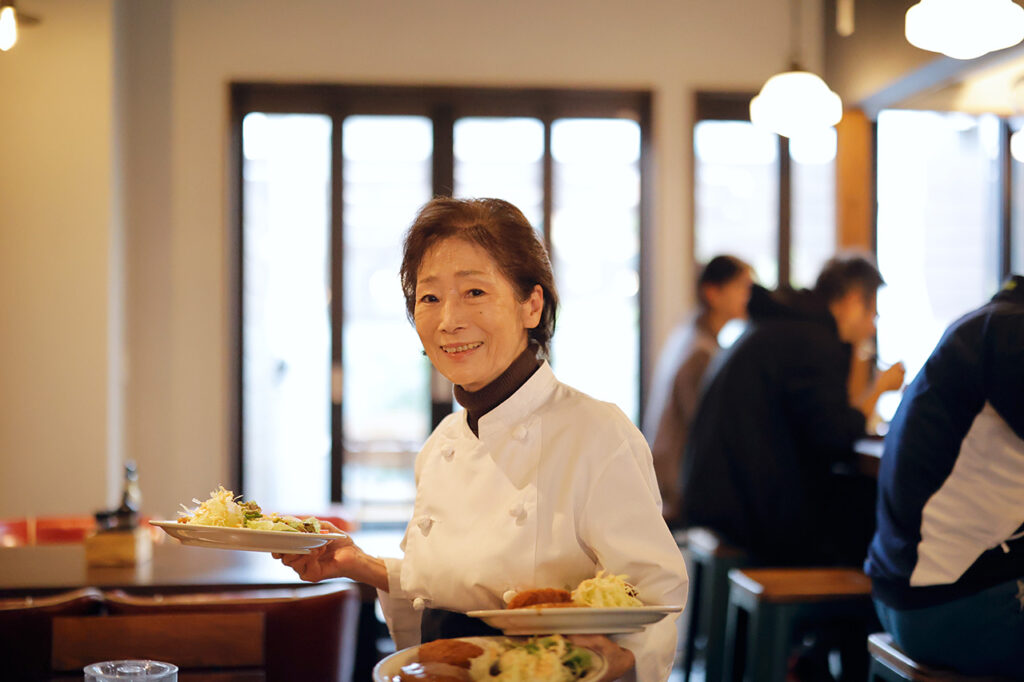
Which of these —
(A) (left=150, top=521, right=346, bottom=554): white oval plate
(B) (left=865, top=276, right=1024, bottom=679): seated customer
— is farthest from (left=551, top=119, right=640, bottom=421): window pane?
(A) (left=150, top=521, right=346, bottom=554): white oval plate

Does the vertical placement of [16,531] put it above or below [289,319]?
below

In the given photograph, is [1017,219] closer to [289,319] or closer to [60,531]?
[289,319]

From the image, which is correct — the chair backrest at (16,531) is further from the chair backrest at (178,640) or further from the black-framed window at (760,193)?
Answer: the black-framed window at (760,193)

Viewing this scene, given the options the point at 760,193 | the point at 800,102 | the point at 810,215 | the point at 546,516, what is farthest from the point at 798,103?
the point at 546,516

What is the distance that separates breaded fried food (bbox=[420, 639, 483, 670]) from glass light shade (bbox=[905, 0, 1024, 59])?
2368 millimetres

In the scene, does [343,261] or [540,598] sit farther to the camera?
[343,261]

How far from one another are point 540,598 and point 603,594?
9 cm

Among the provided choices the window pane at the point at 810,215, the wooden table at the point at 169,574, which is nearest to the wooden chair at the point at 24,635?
the wooden table at the point at 169,574

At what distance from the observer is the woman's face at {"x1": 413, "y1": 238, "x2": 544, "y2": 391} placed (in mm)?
1553

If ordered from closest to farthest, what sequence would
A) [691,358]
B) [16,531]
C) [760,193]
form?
[16,531] → [691,358] → [760,193]

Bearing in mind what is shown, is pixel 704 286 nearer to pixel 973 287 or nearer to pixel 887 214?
pixel 887 214

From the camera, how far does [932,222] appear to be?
5.55 metres

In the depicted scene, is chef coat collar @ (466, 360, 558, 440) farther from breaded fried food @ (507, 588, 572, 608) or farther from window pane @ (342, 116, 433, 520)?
window pane @ (342, 116, 433, 520)

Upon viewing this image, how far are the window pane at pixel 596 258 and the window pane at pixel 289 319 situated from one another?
1.32 meters
